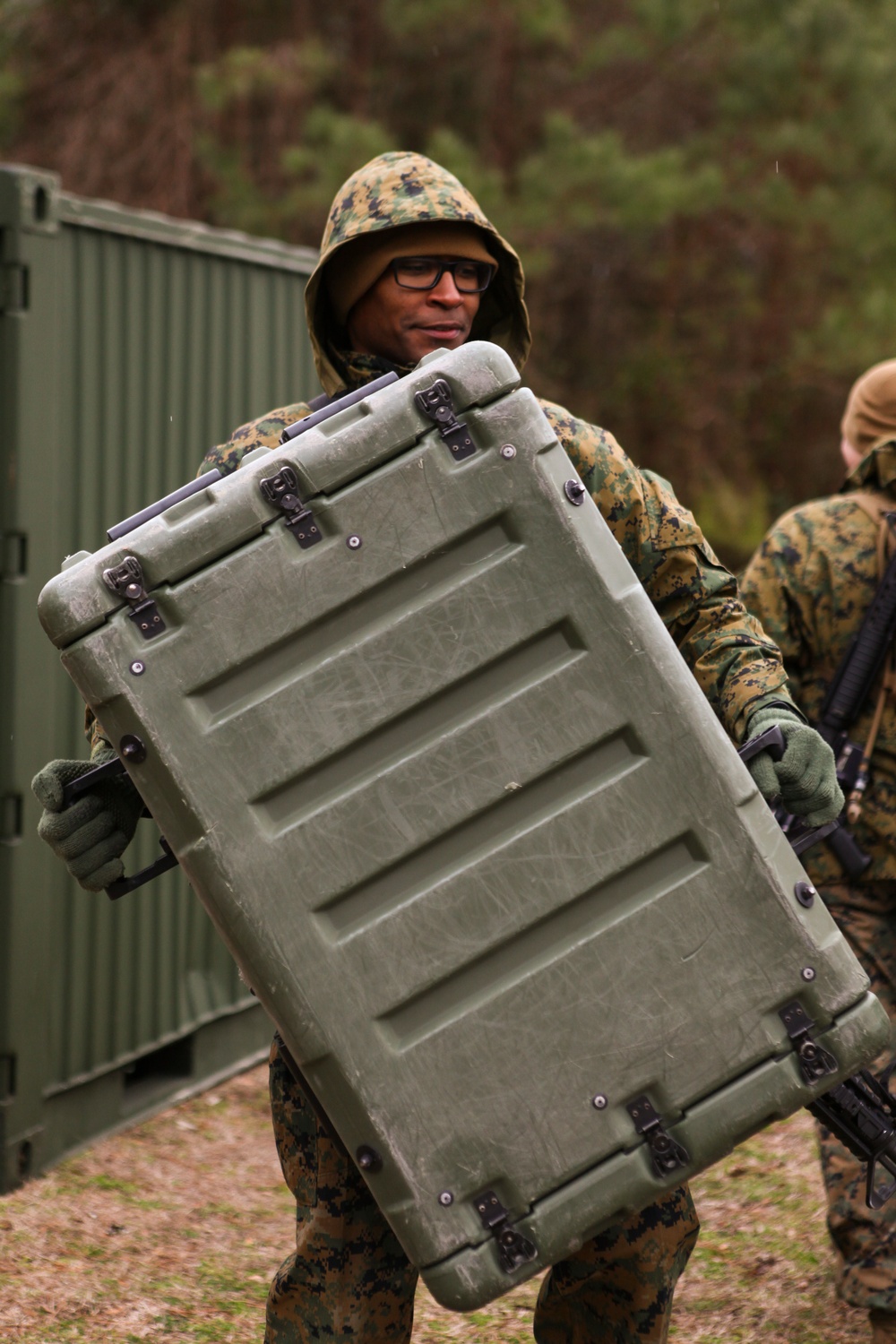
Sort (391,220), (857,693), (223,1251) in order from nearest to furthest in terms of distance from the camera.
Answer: (391,220) < (857,693) < (223,1251)

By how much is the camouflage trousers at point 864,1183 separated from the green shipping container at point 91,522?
231cm

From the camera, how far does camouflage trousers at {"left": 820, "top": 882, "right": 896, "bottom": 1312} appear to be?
404 centimetres

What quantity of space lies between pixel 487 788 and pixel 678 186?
11.8 m

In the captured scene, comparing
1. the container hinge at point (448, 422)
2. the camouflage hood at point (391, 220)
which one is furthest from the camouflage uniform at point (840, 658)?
the container hinge at point (448, 422)

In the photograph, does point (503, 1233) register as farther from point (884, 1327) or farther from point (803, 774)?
point (884, 1327)

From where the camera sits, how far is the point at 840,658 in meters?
4.30

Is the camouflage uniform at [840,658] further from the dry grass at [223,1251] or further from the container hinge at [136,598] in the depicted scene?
the container hinge at [136,598]

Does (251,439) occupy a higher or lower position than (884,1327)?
higher

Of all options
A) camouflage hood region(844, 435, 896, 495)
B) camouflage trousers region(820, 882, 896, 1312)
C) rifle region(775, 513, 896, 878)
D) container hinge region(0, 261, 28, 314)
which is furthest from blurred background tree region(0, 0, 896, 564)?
camouflage trousers region(820, 882, 896, 1312)

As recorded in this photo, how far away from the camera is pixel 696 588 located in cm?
311

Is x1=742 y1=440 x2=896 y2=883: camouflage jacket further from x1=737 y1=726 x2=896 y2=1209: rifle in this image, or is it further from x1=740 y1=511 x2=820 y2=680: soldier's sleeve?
x1=737 y1=726 x2=896 y2=1209: rifle

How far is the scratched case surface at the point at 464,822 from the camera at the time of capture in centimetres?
238

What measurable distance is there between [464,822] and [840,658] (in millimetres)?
2119

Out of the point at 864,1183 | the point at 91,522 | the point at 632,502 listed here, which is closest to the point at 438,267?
the point at 632,502
